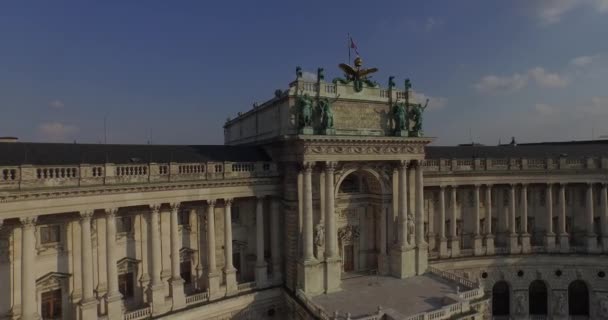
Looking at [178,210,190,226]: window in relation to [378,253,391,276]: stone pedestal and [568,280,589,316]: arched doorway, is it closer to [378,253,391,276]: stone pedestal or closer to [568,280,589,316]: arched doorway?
[378,253,391,276]: stone pedestal

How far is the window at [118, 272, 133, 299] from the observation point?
2675 centimetres

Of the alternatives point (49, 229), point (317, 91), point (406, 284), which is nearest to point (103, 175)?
point (49, 229)

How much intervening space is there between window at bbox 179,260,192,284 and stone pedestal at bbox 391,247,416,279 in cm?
1852

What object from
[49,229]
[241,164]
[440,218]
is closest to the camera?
[49,229]

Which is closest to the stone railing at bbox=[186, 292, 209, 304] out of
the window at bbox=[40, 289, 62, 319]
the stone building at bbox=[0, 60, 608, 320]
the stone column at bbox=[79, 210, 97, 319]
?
the stone building at bbox=[0, 60, 608, 320]

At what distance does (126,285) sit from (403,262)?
23.6m

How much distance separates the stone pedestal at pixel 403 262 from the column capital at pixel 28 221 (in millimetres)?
28209

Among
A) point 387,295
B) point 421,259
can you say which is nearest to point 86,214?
point 387,295

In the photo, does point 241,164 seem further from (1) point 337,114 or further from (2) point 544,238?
(2) point 544,238

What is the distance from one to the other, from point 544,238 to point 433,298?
2083 centimetres

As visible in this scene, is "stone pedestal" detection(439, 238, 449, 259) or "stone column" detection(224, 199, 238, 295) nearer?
"stone column" detection(224, 199, 238, 295)

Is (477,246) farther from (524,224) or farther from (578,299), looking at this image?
(578,299)

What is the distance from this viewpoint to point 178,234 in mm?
28625

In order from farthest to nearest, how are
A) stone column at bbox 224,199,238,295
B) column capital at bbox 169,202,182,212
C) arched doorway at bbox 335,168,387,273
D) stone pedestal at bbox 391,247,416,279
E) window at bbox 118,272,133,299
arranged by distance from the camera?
arched doorway at bbox 335,168,387,273
stone pedestal at bbox 391,247,416,279
stone column at bbox 224,199,238,295
column capital at bbox 169,202,182,212
window at bbox 118,272,133,299
